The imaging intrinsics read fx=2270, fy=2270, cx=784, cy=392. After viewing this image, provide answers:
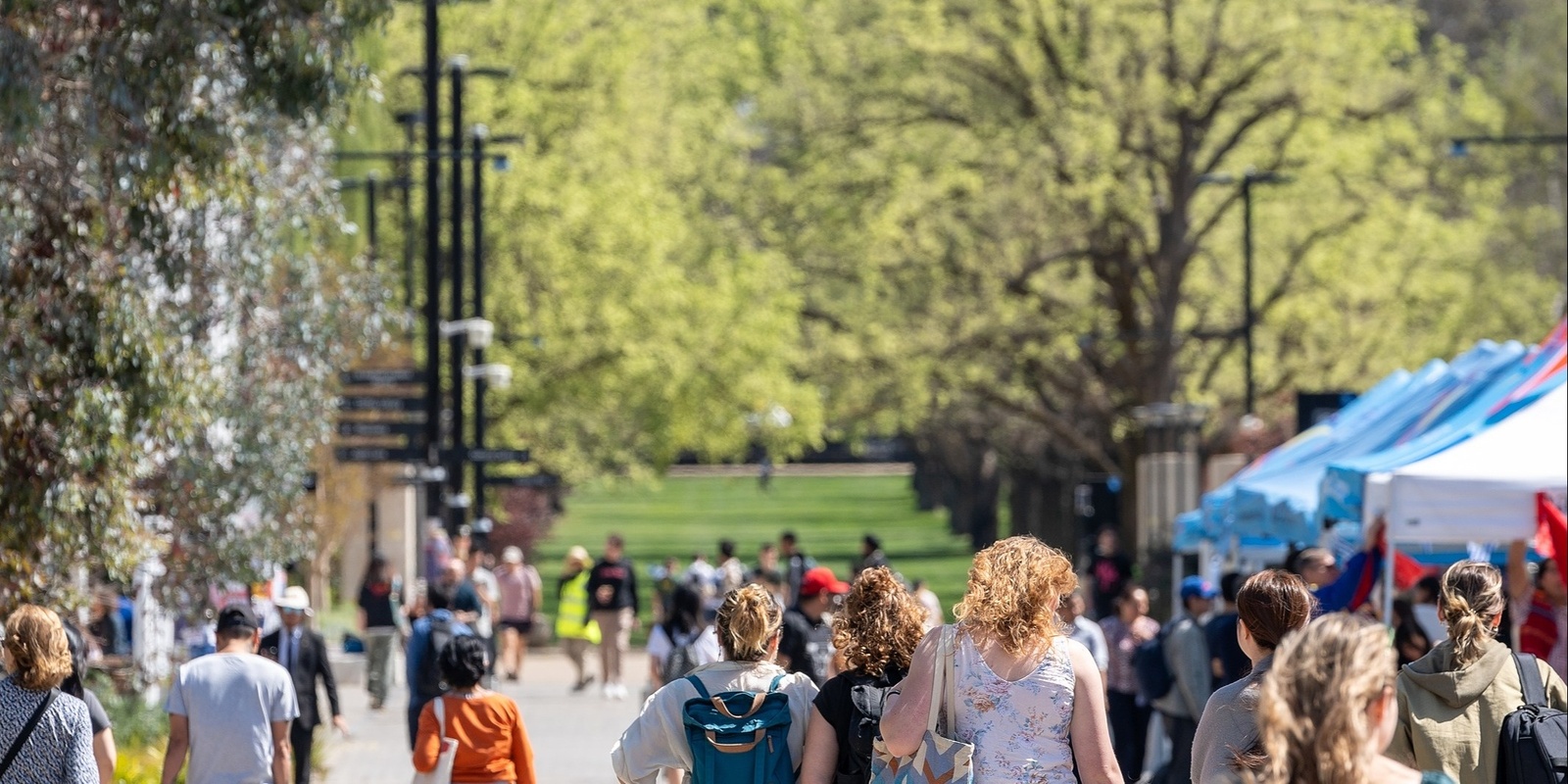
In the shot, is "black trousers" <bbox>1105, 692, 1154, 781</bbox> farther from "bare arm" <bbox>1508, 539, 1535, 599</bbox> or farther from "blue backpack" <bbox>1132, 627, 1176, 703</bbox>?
"bare arm" <bbox>1508, 539, 1535, 599</bbox>

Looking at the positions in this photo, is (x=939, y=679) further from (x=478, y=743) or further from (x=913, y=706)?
(x=478, y=743)

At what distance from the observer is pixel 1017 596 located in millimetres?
6156

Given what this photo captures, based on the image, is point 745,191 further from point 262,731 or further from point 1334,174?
point 262,731

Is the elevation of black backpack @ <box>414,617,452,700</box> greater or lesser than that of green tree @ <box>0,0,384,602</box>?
lesser

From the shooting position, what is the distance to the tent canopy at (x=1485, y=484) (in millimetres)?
11492

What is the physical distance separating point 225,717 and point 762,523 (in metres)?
66.9

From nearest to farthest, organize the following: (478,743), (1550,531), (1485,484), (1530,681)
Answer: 1. (1530,681)
2. (478,743)
3. (1550,531)
4. (1485,484)

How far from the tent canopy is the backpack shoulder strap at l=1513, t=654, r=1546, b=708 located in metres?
4.64

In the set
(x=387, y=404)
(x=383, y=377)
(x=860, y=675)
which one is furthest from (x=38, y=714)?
(x=383, y=377)

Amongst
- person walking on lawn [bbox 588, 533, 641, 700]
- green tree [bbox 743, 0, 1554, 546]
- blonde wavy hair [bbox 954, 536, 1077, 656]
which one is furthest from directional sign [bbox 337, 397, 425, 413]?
blonde wavy hair [bbox 954, 536, 1077, 656]

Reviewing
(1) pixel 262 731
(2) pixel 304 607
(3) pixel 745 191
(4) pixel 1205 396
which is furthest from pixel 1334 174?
(1) pixel 262 731

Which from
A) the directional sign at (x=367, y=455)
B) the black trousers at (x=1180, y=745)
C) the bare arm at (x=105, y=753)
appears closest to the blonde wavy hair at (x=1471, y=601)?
the bare arm at (x=105, y=753)

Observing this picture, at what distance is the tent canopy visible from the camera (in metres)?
11.5

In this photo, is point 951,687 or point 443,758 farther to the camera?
point 443,758
